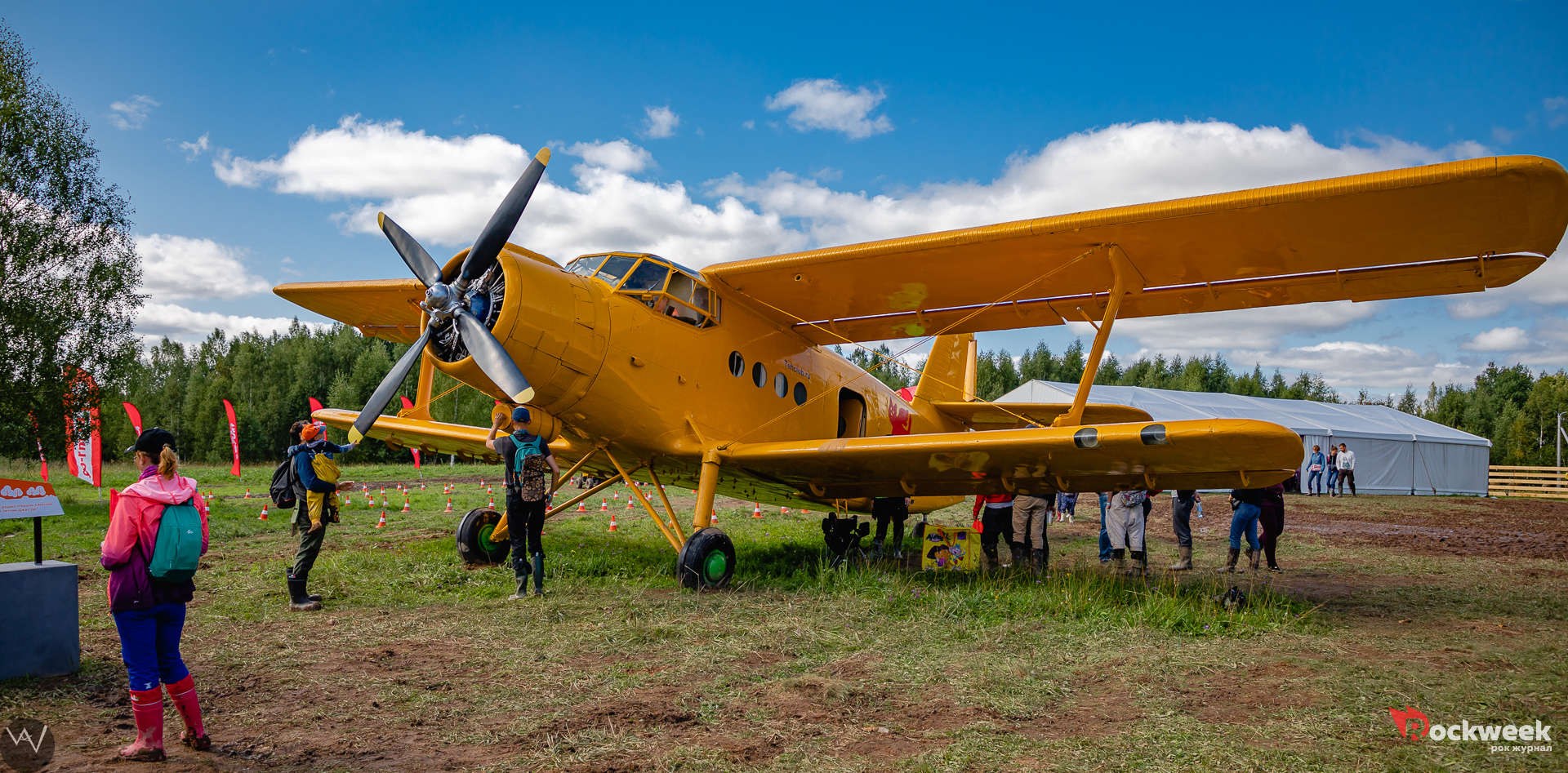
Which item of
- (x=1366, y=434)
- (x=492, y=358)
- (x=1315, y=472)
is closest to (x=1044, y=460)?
(x=492, y=358)

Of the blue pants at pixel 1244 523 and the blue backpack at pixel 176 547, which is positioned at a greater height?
the blue backpack at pixel 176 547

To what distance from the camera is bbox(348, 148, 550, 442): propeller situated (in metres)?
7.04

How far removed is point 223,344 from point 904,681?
94.6 metres

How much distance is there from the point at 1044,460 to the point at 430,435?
7.97 meters

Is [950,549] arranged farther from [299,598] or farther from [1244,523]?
[299,598]

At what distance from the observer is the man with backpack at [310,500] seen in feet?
24.0

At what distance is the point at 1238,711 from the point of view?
459 cm

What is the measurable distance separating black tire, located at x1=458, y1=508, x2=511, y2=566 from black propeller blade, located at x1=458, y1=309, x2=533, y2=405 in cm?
320

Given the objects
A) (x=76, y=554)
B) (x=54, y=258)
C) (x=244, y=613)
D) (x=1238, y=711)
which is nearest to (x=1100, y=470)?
(x=1238, y=711)

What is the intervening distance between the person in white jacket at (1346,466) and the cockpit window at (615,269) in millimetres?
31719

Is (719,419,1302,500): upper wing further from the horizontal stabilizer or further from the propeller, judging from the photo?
the propeller

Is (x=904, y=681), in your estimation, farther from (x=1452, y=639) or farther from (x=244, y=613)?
(x=244, y=613)

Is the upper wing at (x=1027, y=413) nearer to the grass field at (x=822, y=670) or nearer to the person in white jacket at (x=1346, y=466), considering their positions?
the grass field at (x=822, y=670)

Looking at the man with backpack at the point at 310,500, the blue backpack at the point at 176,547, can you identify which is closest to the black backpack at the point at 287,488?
the man with backpack at the point at 310,500
